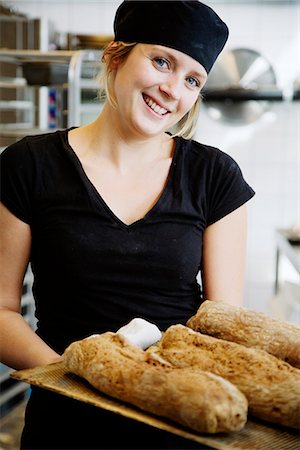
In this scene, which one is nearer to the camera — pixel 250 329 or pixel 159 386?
pixel 159 386

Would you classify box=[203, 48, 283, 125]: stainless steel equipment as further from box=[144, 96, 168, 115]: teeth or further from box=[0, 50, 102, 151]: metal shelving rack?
box=[144, 96, 168, 115]: teeth

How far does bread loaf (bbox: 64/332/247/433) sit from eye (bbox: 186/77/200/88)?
18.4 inches

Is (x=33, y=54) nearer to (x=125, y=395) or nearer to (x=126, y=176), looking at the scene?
(x=126, y=176)

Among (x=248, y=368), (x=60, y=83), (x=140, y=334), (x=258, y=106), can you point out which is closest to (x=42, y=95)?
(x=60, y=83)

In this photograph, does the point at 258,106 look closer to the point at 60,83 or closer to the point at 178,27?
the point at 60,83

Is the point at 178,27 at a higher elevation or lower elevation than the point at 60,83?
higher

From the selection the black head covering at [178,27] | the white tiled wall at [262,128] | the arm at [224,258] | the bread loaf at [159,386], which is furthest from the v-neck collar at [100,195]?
the white tiled wall at [262,128]

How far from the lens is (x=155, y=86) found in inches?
40.9

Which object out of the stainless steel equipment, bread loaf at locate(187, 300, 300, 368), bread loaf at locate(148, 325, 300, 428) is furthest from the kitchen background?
bread loaf at locate(148, 325, 300, 428)

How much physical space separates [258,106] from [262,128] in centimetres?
18

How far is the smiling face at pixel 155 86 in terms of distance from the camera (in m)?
1.04

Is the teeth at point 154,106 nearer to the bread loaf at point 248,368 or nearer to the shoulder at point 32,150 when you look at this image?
the shoulder at point 32,150

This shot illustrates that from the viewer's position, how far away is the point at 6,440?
2803mm

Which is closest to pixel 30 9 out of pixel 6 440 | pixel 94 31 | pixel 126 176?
pixel 94 31
